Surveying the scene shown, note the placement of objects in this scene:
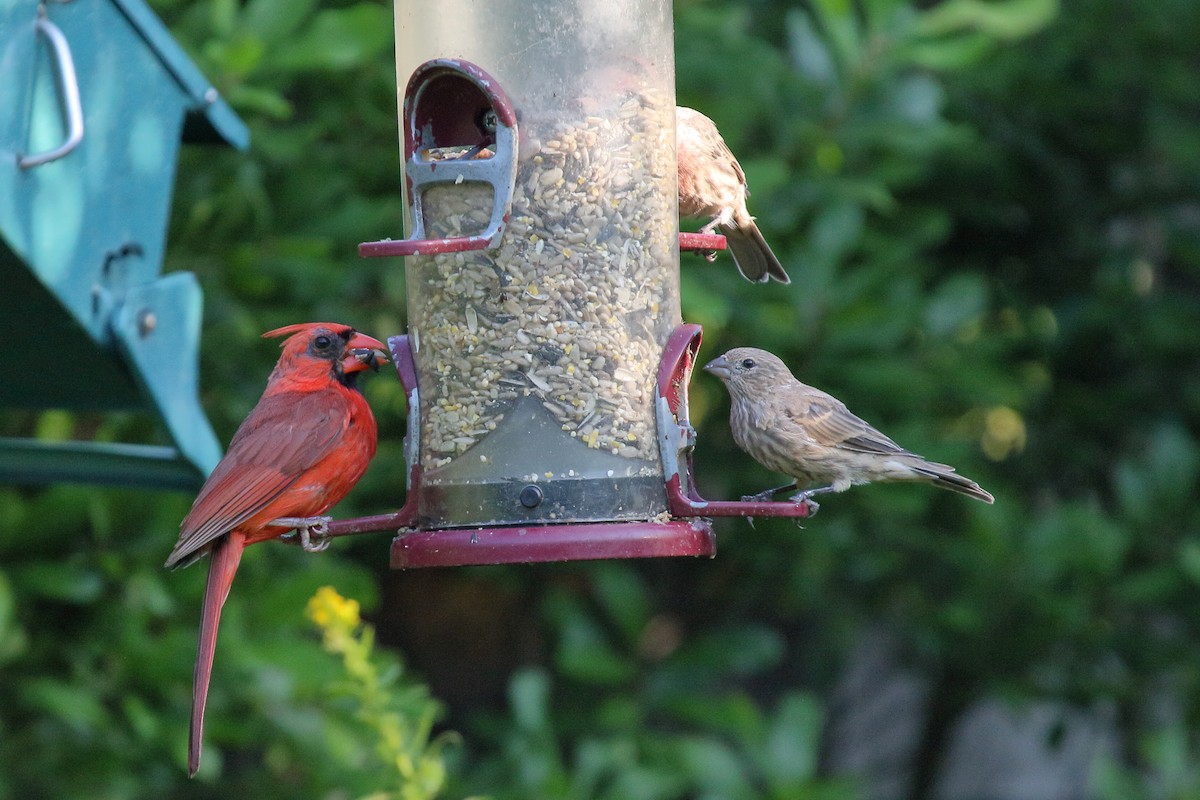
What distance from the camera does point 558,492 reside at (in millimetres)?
3467

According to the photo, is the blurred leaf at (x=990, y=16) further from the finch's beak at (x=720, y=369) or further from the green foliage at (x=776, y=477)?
the finch's beak at (x=720, y=369)

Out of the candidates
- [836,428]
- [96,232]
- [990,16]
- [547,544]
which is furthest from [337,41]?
[990,16]

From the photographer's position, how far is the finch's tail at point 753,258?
4.46 m

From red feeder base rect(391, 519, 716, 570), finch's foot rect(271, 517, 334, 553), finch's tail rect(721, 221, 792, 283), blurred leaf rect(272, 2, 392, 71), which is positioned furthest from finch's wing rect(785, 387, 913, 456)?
blurred leaf rect(272, 2, 392, 71)

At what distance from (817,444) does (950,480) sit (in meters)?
0.33

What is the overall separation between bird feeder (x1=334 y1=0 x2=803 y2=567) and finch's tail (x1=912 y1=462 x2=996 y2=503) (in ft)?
2.06

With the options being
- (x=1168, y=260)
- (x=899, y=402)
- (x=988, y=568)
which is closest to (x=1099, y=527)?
(x=988, y=568)

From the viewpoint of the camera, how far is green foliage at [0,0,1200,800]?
4.76m

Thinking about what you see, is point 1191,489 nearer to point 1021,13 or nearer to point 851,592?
point 851,592

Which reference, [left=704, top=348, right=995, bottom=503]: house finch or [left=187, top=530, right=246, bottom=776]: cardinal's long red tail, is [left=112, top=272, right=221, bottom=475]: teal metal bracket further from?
[left=704, top=348, right=995, bottom=503]: house finch

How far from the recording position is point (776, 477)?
5605 mm

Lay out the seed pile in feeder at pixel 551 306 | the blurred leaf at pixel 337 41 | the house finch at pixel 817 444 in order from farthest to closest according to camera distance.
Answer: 1. the blurred leaf at pixel 337 41
2. the house finch at pixel 817 444
3. the seed pile in feeder at pixel 551 306

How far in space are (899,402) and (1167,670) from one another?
62.8 inches

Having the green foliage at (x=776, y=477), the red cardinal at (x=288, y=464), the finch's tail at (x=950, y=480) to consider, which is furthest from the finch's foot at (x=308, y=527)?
the finch's tail at (x=950, y=480)
